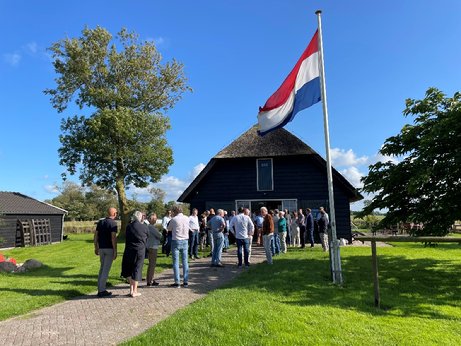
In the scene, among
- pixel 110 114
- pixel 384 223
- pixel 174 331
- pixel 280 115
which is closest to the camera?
pixel 174 331

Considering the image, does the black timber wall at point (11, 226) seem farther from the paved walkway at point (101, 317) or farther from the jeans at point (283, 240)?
the paved walkway at point (101, 317)

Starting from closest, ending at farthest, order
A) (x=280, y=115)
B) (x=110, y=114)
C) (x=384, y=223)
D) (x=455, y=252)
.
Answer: (x=280, y=115) < (x=384, y=223) < (x=455, y=252) < (x=110, y=114)

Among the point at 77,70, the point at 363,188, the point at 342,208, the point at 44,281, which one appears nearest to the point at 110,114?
the point at 77,70

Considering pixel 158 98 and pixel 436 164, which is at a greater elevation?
pixel 158 98

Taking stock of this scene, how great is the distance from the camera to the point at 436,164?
940 centimetres

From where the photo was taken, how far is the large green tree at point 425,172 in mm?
9188

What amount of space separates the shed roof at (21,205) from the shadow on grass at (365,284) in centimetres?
2240

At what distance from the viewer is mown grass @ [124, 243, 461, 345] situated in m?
5.23

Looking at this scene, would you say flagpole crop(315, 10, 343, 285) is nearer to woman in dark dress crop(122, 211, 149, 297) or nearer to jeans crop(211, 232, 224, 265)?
jeans crop(211, 232, 224, 265)

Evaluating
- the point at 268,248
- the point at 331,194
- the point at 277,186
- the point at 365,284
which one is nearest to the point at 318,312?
the point at 365,284

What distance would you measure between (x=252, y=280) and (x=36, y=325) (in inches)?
176

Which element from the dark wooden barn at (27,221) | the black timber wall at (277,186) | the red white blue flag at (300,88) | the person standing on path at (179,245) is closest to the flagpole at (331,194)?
the red white blue flag at (300,88)

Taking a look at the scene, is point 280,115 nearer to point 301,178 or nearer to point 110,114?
point 301,178

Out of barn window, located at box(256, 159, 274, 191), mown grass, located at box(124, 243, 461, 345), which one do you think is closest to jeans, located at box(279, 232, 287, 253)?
mown grass, located at box(124, 243, 461, 345)
